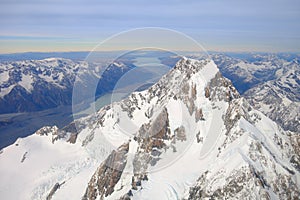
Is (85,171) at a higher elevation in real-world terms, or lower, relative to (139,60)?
lower

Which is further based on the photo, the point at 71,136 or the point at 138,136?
the point at 71,136

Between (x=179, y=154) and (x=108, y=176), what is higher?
(x=179, y=154)

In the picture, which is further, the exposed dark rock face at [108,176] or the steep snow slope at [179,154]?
the exposed dark rock face at [108,176]

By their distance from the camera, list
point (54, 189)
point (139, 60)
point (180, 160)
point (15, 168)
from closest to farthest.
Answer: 1. point (139, 60)
2. point (180, 160)
3. point (54, 189)
4. point (15, 168)

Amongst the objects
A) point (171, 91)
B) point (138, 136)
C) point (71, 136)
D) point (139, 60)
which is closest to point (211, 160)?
point (138, 136)

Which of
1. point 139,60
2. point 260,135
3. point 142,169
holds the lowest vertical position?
point 142,169

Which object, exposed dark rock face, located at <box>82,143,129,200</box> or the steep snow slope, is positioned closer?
the steep snow slope

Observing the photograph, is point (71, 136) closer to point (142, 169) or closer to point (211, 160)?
point (142, 169)

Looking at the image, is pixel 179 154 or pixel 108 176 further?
pixel 179 154
